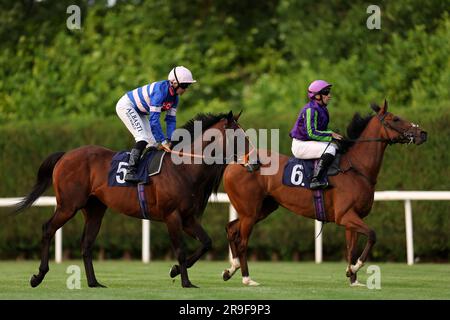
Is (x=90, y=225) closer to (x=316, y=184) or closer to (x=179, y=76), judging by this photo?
(x=179, y=76)

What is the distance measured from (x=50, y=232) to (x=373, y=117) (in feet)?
11.3

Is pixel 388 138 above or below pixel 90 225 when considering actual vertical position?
above

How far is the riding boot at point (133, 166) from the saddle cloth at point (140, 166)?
0.05 metres

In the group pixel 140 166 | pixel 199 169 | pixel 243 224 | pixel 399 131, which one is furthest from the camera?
pixel 243 224

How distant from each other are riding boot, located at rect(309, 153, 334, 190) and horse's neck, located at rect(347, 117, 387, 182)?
0.97 ft

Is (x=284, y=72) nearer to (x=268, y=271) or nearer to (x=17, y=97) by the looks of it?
(x=17, y=97)

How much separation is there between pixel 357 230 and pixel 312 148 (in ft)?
3.21

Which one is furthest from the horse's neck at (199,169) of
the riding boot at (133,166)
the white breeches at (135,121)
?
the white breeches at (135,121)

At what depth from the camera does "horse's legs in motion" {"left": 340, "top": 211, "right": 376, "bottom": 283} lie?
9.66 metres

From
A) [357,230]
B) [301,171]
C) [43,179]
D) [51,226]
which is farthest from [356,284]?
[43,179]

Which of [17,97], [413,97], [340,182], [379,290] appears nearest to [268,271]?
[340,182]

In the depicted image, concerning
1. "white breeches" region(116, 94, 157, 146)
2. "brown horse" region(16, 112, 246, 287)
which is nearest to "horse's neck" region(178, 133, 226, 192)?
"brown horse" region(16, 112, 246, 287)

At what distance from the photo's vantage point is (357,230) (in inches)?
392

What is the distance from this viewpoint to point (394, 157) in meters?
14.2
